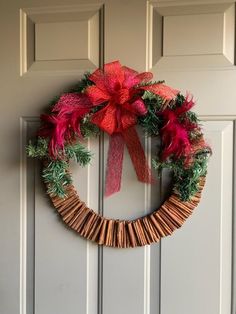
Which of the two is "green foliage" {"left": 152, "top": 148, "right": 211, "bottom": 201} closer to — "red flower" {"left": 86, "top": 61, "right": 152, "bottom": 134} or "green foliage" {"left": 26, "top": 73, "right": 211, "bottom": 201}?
"green foliage" {"left": 26, "top": 73, "right": 211, "bottom": 201}

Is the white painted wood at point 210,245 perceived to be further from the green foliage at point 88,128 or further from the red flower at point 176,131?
the green foliage at point 88,128

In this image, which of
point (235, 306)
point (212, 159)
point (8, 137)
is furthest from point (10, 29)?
point (235, 306)

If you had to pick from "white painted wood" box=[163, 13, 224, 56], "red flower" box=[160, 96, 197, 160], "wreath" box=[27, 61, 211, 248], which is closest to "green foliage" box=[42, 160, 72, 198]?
"wreath" box=[27, 61, 211, 248]

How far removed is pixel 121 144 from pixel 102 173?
88 millimetres

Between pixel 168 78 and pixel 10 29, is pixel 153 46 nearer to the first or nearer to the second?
pixel 168 78

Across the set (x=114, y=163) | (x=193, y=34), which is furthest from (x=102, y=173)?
(x=193, y=34)

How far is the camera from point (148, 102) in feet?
2.76

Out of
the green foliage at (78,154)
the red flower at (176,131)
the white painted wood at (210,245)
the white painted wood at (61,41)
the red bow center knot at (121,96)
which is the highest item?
the white painted wood at (61,41)

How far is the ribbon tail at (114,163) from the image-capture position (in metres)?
0.90

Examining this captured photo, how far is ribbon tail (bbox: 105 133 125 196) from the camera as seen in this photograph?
2.95 ft

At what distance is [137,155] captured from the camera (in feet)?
2.91

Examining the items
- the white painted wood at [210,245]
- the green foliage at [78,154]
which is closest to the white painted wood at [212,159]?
the white painted wood at [210,245]

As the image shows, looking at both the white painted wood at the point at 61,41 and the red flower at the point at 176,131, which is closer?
the red flower at the point at 176,131

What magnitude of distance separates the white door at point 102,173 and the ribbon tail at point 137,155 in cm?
2
